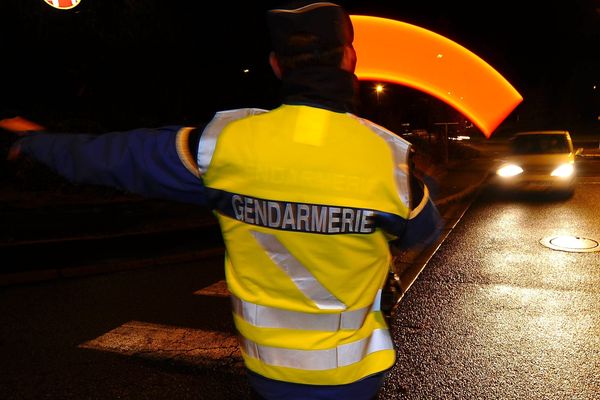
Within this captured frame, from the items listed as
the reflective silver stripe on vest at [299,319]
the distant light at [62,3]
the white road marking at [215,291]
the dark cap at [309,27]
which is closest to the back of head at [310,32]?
the dark cap at [309,27]

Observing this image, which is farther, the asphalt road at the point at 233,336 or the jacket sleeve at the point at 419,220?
the asphalt road at the point at 233,336

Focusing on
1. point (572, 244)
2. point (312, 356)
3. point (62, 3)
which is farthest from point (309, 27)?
point (62, 3)

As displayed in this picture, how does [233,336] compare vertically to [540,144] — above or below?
below

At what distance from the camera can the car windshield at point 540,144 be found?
40.2 ft

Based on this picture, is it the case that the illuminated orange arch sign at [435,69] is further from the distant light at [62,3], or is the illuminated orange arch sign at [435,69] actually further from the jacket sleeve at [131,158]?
the distant light at [62,3]

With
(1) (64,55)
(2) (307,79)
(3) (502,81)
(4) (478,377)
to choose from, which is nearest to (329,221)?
(2) (307,79)

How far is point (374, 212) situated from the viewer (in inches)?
58.2

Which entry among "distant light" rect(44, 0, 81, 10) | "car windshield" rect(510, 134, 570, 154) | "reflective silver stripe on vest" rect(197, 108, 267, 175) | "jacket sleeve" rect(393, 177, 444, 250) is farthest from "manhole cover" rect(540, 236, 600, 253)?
"distant light" rect(44, 0, 81, 10)

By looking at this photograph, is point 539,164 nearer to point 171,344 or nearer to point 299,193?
point 171,344

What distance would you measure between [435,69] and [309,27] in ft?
3.70

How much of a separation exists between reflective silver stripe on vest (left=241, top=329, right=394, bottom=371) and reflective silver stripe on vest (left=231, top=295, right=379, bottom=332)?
0.07 m

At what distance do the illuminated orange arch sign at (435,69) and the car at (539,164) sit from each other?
10522mm

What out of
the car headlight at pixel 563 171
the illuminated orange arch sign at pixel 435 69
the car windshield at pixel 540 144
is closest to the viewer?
the illuminated orange arch sign at pixel 435 69

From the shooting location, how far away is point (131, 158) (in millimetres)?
1610
